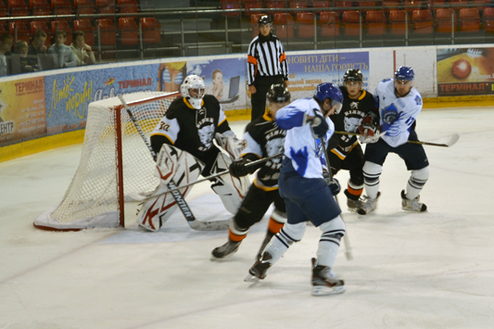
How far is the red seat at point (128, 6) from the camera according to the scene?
833 cm

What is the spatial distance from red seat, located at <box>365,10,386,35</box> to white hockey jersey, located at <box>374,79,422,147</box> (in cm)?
531

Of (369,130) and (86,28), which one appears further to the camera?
(86,28)

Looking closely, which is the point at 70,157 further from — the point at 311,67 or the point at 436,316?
the point at 436,316

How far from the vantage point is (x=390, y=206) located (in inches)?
182

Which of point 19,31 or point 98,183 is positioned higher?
point 19,31

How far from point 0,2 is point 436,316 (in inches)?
262

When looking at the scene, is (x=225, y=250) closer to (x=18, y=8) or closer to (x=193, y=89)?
(x=193, y=89)

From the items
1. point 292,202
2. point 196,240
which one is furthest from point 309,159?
point 196,240

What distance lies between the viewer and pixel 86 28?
7.76 meters

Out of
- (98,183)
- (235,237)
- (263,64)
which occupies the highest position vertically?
(263,64)

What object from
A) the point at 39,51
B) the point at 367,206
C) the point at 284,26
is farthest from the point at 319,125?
the point at 284,26

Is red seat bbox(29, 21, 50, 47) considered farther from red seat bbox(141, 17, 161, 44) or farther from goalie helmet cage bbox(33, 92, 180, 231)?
goalie helmet cage bbox(33, 92, 180, 231)

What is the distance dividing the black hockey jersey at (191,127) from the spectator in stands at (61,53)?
10.8 ft

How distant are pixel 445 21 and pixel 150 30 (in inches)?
178
